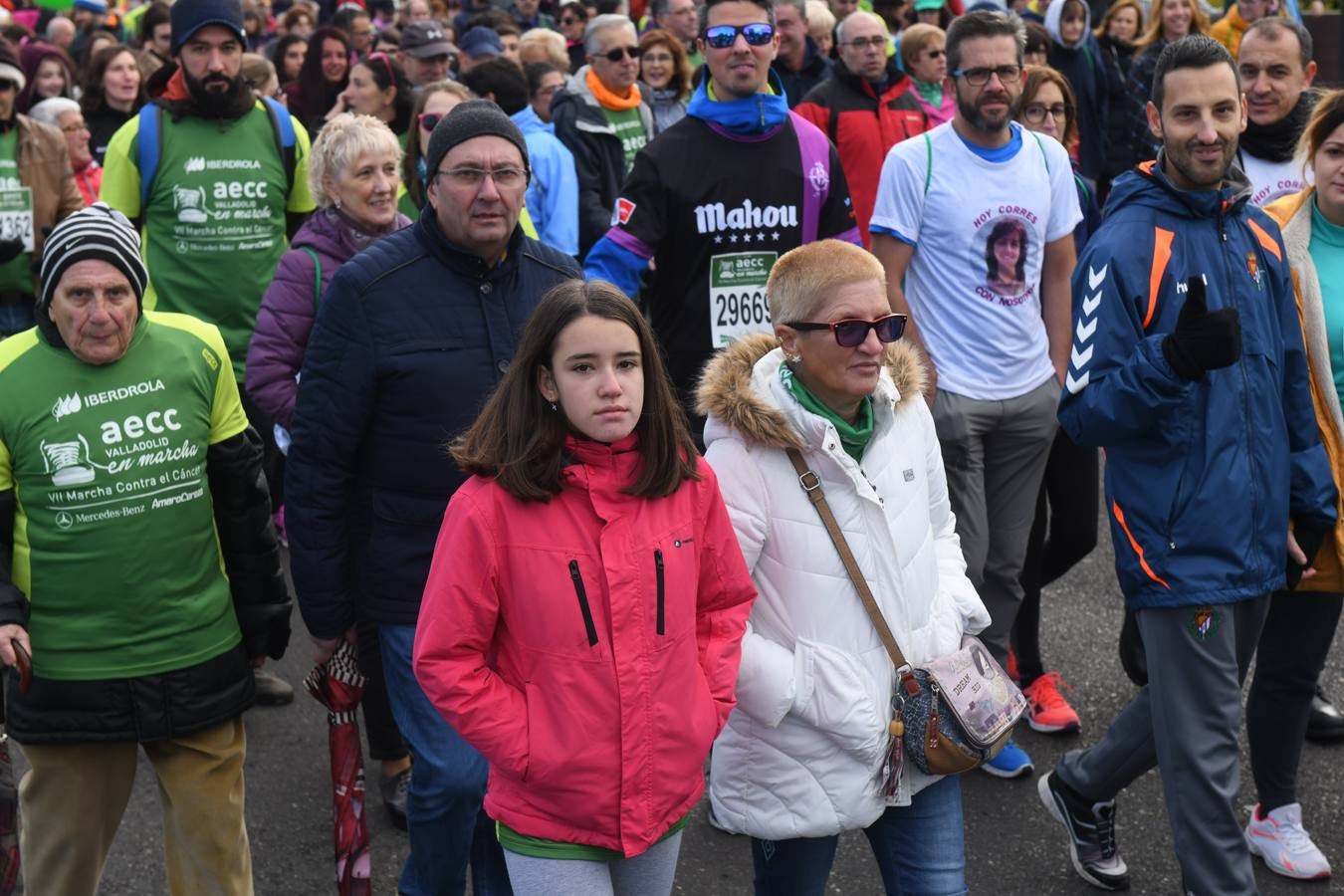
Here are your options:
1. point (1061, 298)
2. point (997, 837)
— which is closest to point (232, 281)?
point (1061, 298)

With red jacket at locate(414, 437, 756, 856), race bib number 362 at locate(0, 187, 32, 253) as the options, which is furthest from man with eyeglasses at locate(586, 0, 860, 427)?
race bib number 362 at locate(0, 187, 32, 253)

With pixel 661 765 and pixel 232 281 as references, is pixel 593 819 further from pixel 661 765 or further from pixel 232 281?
pixel 232 281

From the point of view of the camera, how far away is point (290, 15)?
1571cm

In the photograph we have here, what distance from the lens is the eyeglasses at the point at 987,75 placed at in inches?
207

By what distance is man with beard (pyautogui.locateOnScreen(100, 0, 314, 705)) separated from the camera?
6371mm

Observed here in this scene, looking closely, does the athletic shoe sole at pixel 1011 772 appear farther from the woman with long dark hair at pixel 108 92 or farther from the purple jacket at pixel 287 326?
the woman with long dark hair at pixel 108 92

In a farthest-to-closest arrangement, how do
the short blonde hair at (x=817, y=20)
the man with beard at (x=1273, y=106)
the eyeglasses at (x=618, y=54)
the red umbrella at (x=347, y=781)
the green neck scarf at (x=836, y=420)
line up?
the short blonde hair at (x=817, y=20) < the eyeglasses at (x=618, y=54) < the man with beard at (x=1273, y=106) < the red umbrella at (x=347, y=781) < the green neck scarf at (x=836, y=420)

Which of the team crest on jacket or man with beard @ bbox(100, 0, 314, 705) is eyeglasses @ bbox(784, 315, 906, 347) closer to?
the team crest on jacket

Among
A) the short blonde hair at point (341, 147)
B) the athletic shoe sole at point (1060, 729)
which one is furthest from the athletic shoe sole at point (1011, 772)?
the short blonde hair at point (341, 147)

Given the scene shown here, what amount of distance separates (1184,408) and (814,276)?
40.2 inches

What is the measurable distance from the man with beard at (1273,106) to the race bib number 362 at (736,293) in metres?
1.88

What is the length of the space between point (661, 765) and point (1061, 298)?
2.98 m

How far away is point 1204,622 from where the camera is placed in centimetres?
397

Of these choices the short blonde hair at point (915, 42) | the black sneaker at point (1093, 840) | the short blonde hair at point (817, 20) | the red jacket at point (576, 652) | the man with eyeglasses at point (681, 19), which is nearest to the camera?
the red jacket at point (576, 652)
